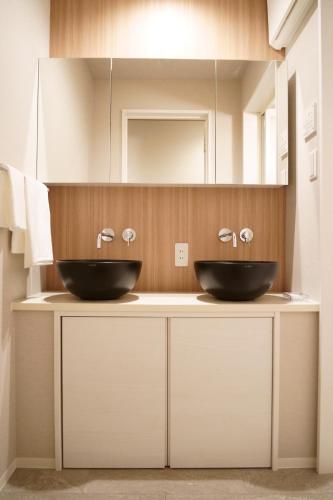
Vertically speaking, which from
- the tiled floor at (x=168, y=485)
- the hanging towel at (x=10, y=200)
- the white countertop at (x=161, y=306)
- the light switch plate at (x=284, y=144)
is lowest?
the tiled floor at (x=168, y=485)

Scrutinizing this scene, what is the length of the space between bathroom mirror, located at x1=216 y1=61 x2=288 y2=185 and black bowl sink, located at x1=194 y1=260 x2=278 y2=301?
548mm

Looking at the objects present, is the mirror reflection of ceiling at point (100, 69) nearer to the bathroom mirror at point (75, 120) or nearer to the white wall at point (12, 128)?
the bathroom mirror at point (75, 120)

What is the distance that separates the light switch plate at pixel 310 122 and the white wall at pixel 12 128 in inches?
51.6

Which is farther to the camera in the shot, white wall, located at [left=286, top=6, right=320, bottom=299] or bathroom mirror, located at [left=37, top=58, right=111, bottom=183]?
bathroom mirror, located at [left=37, top=58, right=111, bottom=183]

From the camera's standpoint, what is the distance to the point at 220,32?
6.57 feet

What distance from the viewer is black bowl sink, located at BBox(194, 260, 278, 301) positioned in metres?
1.55

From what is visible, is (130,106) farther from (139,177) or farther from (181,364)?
(181,364)

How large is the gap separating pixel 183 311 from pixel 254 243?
0.69 meters

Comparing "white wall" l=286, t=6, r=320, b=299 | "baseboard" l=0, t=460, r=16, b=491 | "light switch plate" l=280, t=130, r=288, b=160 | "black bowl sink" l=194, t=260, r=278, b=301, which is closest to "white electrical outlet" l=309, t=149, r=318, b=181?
"white wall" l=286, t=6, r=320, b=299

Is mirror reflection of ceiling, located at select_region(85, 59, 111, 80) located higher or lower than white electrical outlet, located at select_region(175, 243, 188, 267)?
higher

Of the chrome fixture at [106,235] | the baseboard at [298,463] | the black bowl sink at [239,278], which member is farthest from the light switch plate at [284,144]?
the baseboard at [298,463]

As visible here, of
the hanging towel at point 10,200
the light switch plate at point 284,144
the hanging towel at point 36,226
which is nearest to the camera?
the hanging towel at point 10,200

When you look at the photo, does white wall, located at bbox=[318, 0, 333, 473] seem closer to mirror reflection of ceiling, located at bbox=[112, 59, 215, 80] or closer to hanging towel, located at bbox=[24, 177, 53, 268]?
mirror reflection of ceiling, located at bbox=[112, 59, 215, 80]

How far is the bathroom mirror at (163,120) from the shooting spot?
1.91 metres
